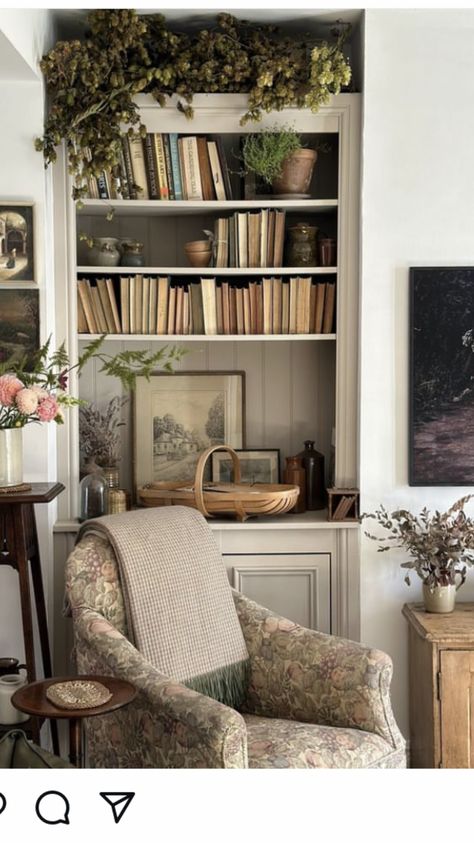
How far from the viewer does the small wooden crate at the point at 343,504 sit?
336 cm

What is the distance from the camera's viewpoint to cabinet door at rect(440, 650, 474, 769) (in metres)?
2.96

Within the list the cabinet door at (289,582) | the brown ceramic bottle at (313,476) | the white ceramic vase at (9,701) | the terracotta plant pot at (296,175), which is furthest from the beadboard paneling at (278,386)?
the white ceramic vase at (9,701)

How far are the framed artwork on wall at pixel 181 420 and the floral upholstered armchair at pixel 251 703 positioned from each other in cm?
89

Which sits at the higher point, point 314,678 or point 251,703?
point 314,678

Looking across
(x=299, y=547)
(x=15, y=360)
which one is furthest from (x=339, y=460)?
(x=15, y=360)

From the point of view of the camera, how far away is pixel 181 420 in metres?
3.74

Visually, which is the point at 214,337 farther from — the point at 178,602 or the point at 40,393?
the point at 178,602

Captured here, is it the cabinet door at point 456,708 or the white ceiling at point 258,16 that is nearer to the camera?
the cabinet door at point 456,708

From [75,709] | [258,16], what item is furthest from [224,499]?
[258,16]

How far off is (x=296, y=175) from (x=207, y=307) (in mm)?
596

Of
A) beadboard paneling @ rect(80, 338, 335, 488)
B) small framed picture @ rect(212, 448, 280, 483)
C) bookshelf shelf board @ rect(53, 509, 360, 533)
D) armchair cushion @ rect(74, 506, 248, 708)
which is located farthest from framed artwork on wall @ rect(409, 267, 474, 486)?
armchair cushion @ rect(74, 506, 248, 708)

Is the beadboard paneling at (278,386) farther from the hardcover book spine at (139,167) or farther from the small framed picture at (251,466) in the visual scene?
the hardcover book spine at (139,167)
